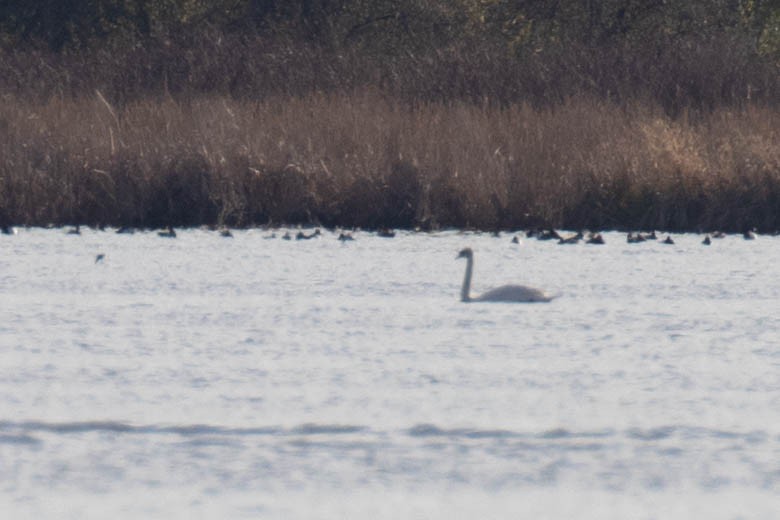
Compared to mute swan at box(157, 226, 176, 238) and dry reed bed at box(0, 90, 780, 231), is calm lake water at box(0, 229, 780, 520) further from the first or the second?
dry reed bed at box(0, 90, 780, 231)

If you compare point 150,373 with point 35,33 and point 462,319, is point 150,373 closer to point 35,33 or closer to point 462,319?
point 462,319

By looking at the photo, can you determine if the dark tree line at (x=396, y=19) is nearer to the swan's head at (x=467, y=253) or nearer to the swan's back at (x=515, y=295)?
the swan's head at (x=467, y=253)

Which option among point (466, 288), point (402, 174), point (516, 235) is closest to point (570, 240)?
point (516, 235)

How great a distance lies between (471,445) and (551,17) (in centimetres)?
1795

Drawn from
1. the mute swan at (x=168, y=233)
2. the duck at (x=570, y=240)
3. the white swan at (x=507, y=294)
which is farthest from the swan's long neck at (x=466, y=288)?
the mute swan at (x=168, y=233)

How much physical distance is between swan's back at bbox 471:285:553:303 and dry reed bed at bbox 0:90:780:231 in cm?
439

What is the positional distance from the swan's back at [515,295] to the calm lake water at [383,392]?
57 mm

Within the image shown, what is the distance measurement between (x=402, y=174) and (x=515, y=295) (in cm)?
478

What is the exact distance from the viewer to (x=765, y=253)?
11.0 m

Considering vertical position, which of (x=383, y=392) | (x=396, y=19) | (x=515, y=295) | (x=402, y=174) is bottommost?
(x=383, y=392)

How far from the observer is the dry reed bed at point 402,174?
42.4ft

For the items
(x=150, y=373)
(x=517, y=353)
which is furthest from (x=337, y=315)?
(x=150, y=373)

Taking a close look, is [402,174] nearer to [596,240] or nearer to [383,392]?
[596,240]

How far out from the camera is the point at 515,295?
845 centimetres
